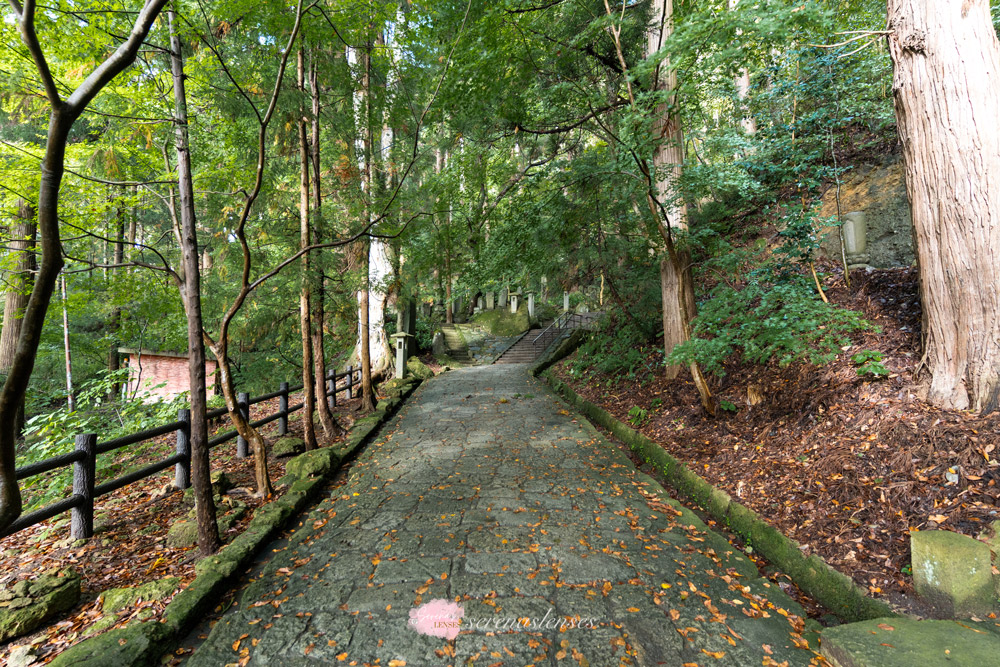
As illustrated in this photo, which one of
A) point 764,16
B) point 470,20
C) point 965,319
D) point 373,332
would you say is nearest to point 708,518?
point 965,319

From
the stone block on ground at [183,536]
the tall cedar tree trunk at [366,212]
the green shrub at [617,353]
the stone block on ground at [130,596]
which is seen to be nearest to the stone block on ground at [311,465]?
the stone block on ground at [183,536]

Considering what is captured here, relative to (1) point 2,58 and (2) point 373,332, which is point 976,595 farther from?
(2) point 373,332

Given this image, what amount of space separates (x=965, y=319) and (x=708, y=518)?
104 inches

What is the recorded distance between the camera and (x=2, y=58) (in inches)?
148

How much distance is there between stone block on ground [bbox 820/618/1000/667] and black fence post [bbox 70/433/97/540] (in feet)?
18.5

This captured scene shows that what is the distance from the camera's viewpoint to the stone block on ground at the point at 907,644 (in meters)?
1.99

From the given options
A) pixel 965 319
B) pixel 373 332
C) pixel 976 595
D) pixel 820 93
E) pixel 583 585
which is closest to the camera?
pixel 976 595

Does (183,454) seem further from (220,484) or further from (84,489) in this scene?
(84,489)

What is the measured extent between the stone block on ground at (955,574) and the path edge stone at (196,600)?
443 centimetres

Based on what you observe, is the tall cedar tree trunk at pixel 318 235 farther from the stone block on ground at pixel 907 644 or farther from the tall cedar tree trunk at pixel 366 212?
the stone block on ground at pixel 907 644

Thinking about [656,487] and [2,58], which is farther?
[656,487]

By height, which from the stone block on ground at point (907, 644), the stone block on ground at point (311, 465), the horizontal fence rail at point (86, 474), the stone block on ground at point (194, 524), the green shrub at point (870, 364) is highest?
the green shrub at point (870, 364)

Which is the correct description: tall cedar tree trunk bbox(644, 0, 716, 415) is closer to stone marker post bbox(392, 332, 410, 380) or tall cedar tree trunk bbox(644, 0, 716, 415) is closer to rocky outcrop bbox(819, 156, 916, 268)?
rocky outcrop bbox(819, 156, 916, 268)

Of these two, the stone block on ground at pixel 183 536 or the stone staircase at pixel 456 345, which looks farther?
the stone staircase at pixel 456 345
